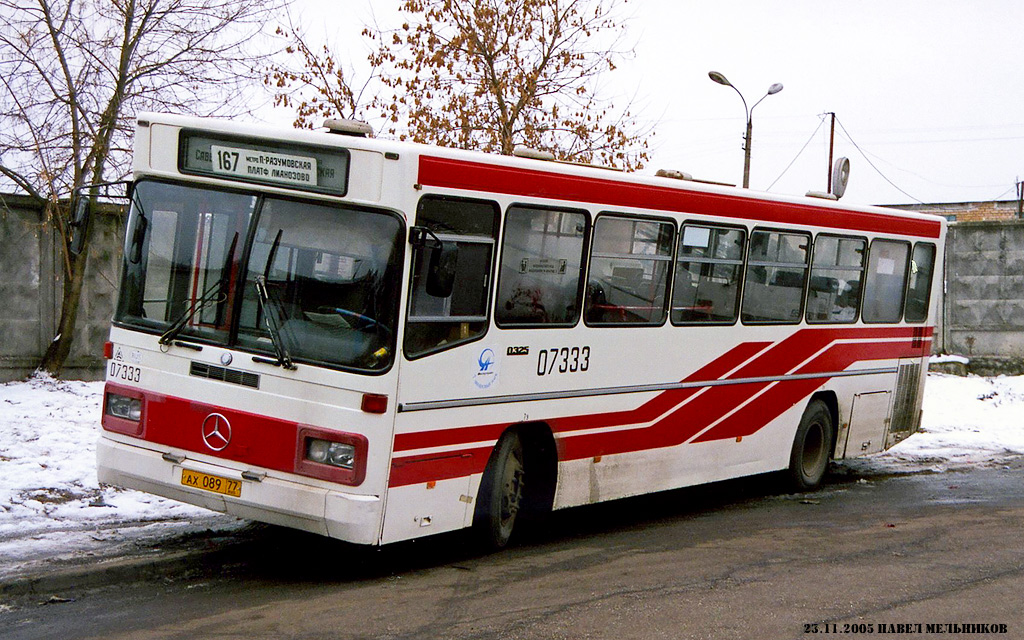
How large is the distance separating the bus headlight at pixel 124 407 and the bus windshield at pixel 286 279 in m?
0.50

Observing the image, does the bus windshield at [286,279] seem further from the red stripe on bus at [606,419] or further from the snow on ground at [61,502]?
the snow on ground at [61,502]

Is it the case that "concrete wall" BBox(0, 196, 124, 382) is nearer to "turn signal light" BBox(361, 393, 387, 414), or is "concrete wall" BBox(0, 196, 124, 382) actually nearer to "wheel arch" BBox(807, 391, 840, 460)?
"turn signal light" BBox(361, 393, 387, 414)

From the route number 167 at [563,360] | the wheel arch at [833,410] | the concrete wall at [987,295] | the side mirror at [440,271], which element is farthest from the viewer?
the concrete wall at [987,295]

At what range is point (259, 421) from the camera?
791cm

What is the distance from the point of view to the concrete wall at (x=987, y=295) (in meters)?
22.0

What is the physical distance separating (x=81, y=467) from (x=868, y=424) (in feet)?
27.1

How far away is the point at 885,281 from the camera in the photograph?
541 inches

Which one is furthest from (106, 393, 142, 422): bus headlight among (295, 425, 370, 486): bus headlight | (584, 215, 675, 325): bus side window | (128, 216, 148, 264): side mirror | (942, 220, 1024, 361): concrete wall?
(942, 220, 1024, 361): concrete wall

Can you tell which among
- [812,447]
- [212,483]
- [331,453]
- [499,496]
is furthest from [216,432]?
[812,447]

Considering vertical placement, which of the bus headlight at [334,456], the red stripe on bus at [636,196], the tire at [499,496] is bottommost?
the tire at [499,496]

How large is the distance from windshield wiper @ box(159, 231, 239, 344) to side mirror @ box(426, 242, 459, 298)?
4.21 ft

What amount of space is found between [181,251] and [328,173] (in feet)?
3.93

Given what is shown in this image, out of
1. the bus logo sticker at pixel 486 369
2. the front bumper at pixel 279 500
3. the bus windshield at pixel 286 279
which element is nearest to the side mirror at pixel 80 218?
the bus windshield at pixel 286 279

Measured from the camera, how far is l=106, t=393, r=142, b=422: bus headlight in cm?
833
